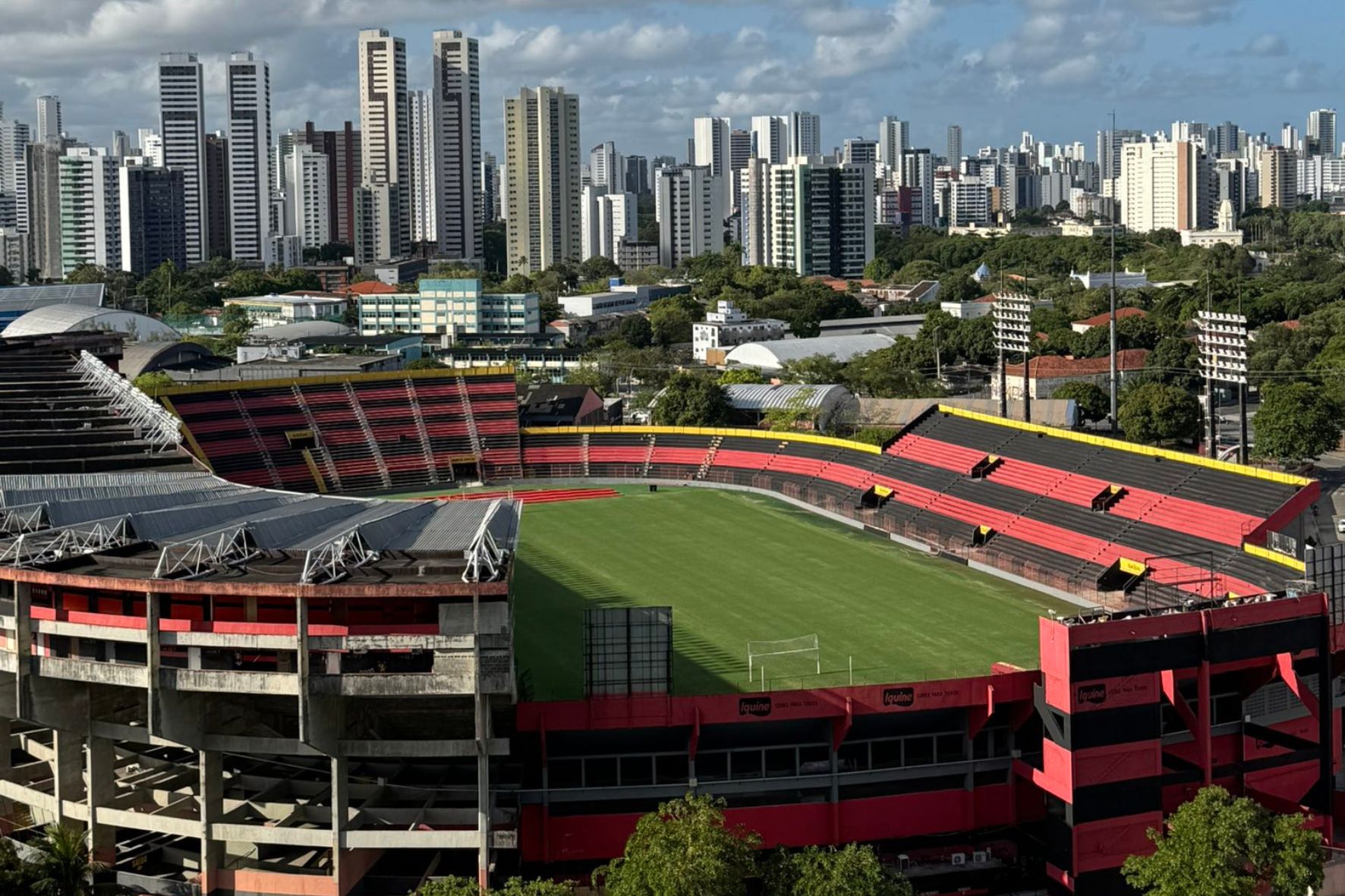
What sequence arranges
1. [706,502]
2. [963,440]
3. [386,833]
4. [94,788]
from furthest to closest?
[706,502]
[963,440]
[94,788]
[386,833]

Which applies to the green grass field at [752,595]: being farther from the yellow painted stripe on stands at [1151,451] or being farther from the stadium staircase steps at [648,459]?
the yellow painted stripe on stands at [1151,451]

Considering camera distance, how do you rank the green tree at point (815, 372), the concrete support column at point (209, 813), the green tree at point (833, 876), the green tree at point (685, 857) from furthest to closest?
the green tree at point (815, 372) → the concrete support column at point (209, 813) → the green tree at point (833, 876) → the green tree at point (685, 857)

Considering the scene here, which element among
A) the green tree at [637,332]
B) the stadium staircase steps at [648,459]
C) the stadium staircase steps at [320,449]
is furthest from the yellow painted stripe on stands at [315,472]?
the green tree at [637,332]

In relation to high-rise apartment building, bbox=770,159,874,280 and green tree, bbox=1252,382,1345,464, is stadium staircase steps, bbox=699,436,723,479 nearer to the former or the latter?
green tree, bbox=1252,382,1345,464

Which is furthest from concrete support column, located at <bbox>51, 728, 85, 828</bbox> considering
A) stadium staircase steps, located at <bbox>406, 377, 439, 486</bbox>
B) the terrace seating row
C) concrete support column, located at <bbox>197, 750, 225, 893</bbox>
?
stadium staircase steps, located at <bbox>406, 377, 439, 486</bbox>

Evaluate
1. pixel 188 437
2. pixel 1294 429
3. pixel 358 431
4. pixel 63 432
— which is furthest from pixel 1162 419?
pixel 63 432

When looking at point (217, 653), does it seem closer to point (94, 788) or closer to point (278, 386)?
point (94, 788)

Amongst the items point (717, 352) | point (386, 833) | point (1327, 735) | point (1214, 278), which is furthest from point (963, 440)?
point (1214, 278)
